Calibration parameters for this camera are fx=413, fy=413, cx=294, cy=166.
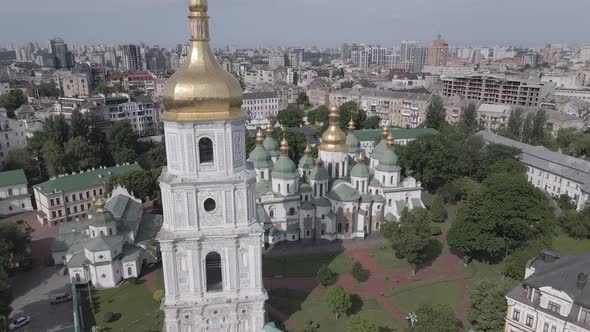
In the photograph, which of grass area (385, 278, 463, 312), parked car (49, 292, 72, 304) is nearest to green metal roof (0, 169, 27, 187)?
parked car (49, 292, 72, 304)

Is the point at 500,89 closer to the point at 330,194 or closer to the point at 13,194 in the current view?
the point at 330,194

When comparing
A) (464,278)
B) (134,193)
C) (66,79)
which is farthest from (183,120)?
(66,79)

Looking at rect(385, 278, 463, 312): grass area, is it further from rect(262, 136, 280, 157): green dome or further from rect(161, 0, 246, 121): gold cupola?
rect(262, 136, 280, 157): green dome

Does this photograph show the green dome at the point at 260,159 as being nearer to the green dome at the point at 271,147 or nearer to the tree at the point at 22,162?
the green dome at the point at 271,147

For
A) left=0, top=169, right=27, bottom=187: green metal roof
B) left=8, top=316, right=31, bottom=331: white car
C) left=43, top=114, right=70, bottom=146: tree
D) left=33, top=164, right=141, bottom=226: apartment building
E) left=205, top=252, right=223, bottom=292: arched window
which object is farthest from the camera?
left=43, top=114, right=70, bottom=146: tree

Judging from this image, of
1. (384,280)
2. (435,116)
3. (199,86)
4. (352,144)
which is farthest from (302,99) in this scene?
(199,86)

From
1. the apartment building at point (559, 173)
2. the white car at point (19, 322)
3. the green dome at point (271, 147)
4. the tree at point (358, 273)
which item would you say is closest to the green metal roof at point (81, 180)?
the green dome at point (271, 147)

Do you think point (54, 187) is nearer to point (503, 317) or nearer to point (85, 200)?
point (85, 200)

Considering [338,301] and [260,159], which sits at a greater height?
[260,159]
